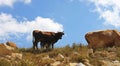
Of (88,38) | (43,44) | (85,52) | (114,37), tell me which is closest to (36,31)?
(43,44)

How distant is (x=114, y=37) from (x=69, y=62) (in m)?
7.40

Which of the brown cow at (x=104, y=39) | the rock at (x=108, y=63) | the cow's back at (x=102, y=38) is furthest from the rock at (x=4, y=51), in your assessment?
the cow's back at (x=102, y=38)

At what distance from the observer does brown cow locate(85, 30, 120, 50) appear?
80.3 feet

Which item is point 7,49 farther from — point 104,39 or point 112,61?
point 104,39

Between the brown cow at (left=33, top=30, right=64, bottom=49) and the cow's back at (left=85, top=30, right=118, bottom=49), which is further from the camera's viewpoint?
the brown cow at (left=33, top=30, right=64, bottom=49)

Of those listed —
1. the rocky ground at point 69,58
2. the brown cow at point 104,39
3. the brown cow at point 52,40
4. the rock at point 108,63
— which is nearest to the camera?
the rocky ground at point 69,58

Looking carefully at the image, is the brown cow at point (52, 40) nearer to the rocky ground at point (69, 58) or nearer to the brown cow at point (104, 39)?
the brown cow at point (104, 39)

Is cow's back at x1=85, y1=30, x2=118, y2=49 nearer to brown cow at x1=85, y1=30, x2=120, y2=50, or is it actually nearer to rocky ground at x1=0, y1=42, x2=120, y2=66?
brown cow at x1=85, y1=30, x2=120, y2=50

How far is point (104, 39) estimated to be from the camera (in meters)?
24.6

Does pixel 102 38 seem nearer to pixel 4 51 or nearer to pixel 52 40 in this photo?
pixel 52 40

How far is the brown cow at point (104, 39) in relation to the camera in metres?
24.5

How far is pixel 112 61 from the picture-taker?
1881cm

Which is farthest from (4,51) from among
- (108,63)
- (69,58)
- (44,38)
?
(44,38)

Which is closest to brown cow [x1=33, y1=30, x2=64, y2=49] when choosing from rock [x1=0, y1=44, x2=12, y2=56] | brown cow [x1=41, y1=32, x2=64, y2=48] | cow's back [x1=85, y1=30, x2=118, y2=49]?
brown cow [x1=41, y1=32, x2=64, y2=48]
